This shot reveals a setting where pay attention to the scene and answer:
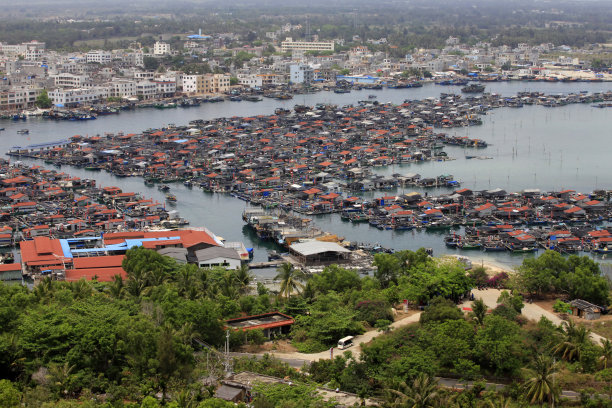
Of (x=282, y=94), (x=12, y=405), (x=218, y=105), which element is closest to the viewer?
(x=12, y=405)

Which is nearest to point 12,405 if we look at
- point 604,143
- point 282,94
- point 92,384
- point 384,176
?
point 92,384

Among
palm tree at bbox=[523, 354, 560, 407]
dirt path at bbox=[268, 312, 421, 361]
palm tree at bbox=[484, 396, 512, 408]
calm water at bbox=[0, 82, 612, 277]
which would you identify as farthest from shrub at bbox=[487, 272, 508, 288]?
palm tree at bbox=[484, 396, 512, 408]

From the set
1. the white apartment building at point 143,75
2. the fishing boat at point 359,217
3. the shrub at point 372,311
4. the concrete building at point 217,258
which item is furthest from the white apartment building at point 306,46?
the shrub at point 372,311

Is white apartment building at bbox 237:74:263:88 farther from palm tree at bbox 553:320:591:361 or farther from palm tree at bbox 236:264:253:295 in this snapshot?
palm tree at bbox 553:320:591:361

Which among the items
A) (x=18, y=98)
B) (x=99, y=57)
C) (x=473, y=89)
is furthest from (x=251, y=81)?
(x=18, y=98)

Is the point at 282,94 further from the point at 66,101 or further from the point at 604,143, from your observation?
the point at 604,143

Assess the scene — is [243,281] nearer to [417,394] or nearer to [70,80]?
[417,394]
